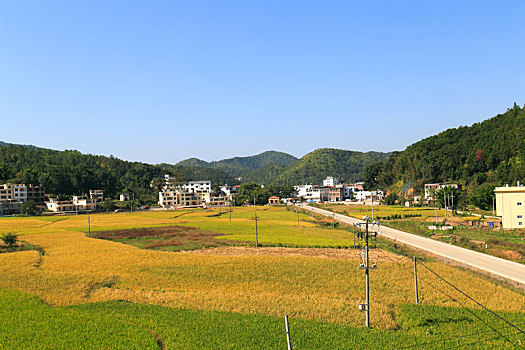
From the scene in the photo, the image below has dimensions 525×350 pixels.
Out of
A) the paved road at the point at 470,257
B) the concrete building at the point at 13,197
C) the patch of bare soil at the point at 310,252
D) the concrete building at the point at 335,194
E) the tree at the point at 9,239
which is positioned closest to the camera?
the paved road at the point at 470,257

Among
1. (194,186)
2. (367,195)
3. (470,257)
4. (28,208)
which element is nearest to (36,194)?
(28,208)

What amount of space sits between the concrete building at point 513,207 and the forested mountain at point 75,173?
260 feet

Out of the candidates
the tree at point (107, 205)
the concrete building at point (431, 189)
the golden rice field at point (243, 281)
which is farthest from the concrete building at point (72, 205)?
the concrete building at point (431, 189)

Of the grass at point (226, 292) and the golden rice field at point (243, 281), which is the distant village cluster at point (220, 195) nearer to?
the golden rice field at point (243, 281)

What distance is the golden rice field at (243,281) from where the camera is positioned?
664 inches

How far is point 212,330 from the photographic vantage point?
46.2 feet

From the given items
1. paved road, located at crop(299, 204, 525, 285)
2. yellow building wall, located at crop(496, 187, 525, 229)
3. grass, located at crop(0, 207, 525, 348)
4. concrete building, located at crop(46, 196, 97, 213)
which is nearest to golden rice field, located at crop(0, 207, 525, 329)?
grass, located at crop(0, 207, 525, 348)

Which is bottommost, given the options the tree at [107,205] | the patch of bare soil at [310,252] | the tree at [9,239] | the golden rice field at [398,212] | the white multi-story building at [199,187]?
the patch of bare soil at [310,252]

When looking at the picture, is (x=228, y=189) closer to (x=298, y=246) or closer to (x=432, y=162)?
(x=432, y=162)

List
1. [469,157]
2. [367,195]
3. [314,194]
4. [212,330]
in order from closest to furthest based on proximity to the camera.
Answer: [212,330] → [469,157] → [367,195] → [314,194]

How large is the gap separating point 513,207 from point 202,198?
260 feet

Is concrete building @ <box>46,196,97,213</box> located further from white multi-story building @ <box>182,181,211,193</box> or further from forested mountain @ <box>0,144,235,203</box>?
white multi-story building @ <box>182,181,211,193</box>

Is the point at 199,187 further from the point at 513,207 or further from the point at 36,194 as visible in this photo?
the point at 513,207

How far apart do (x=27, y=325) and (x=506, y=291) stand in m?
19.0
